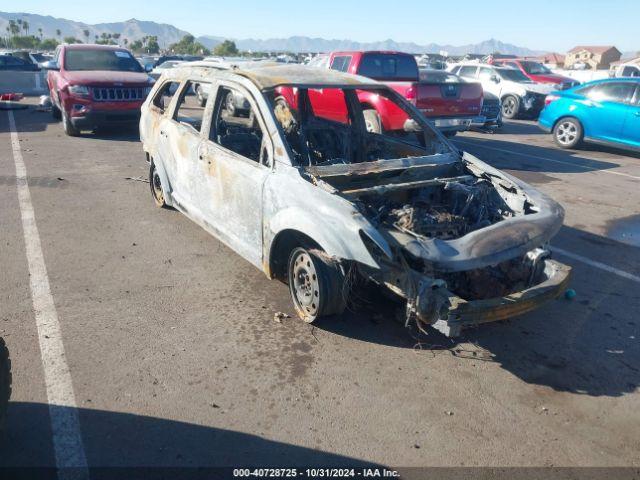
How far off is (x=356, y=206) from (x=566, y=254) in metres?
3.19

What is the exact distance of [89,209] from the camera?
22.0ft

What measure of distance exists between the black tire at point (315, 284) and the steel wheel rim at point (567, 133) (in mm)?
10043

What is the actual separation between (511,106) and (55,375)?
16.4m

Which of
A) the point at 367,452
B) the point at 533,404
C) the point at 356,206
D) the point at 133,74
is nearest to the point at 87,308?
the point at 356,206

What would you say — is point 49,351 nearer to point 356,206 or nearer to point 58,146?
point 356,206

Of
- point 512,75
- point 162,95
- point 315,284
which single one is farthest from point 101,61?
point 512,75

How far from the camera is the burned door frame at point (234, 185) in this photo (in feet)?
14.2

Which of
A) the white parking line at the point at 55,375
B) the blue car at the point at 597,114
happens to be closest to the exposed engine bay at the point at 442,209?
the white parking line at the point at 55,375

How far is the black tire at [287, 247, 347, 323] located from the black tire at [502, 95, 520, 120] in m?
14.7

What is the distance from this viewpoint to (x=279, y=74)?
15.9 ft

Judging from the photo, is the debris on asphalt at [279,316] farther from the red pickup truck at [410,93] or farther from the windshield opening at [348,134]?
the red pickup truck at [410,93]

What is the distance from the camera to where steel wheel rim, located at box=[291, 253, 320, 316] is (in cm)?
393

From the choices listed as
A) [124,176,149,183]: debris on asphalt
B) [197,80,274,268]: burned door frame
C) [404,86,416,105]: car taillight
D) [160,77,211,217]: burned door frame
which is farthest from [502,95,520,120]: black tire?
[197,80,274,268]: burned door frame

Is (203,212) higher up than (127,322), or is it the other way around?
(203,212)
